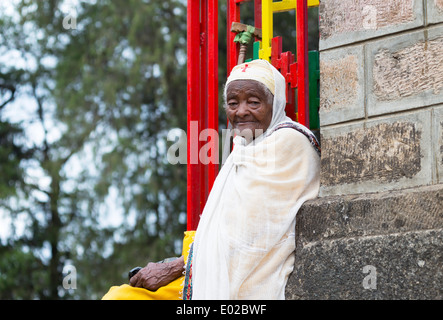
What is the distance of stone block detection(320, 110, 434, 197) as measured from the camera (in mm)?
3268

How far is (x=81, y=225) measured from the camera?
1138 cm

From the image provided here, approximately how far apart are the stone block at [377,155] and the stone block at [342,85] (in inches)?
2.1

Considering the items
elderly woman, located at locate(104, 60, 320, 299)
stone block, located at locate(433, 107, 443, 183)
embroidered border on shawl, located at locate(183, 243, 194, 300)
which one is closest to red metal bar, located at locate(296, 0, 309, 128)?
elderly woman, located at locate(104, 60, 320, 299)

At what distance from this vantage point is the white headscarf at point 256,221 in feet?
11.6

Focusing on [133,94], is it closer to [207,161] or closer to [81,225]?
[81,225]

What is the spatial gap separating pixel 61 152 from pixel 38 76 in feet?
4.57

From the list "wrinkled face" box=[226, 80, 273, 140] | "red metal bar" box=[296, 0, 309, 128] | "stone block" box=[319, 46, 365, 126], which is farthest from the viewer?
"red metal bar" box=[296, 0, 309, 128]

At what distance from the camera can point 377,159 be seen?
3379 mm

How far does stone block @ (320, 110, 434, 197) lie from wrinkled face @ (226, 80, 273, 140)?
17.8 inches

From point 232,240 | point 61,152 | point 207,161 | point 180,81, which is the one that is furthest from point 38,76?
point 232,240

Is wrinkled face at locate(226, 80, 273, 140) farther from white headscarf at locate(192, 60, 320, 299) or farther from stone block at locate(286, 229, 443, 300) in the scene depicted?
stone block at locate(286, 229, 443, 300)

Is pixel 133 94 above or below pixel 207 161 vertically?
above

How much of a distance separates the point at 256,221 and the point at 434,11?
1073mm

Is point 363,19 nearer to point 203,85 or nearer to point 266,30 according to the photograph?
point 266,30
